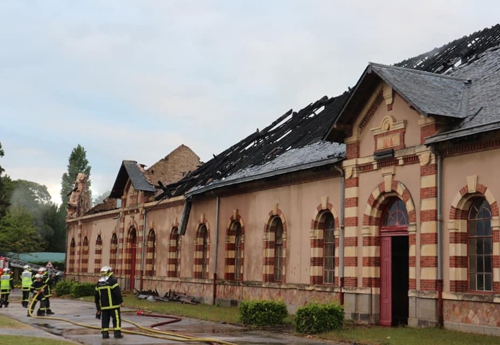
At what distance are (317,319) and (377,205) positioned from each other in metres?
4.26

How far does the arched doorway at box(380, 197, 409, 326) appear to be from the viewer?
19359mm

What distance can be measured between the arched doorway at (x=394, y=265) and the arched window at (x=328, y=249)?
8.30 ft

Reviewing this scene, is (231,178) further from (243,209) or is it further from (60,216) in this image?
(60,216)

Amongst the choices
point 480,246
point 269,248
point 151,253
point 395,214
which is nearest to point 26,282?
point 151,253

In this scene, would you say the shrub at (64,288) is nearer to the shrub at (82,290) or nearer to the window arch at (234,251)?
the shrub at (82,290)

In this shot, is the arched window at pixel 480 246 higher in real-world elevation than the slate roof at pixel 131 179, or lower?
lower

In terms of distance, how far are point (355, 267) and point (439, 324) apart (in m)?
3.87

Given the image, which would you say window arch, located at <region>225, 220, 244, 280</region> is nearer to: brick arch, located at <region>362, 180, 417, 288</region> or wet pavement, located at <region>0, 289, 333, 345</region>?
wet pavement, located at <region>0, 289, 333, 345</region>

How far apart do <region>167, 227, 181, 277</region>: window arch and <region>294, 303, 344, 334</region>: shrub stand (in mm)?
16717

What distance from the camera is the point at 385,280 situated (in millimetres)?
19750

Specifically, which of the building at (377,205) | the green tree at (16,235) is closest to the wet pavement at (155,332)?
the building at (377,205)

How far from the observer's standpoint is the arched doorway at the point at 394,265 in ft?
63.5

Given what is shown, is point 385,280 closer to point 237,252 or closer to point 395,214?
point 395,214

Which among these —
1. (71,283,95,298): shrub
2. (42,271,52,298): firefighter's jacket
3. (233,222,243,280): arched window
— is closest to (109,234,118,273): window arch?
(71,283,95,298): shrub
